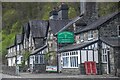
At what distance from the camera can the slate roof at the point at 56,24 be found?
47034 mm

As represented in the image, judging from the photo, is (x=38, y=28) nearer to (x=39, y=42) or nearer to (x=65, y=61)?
(x=39, y=42)

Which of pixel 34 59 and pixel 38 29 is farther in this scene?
pixel 38 29

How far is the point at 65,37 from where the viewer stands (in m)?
43.6

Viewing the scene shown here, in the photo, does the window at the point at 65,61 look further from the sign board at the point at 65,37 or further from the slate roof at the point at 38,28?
the slate roof at the point at 38,28

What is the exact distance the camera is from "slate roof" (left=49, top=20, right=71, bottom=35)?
4703 cm

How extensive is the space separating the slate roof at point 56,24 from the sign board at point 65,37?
216 centimetres

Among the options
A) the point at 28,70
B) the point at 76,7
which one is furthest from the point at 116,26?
the point at 76,7

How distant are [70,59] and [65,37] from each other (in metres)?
6.80

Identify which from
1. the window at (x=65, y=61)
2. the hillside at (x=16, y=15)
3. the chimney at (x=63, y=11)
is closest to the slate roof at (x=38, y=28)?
the chimney at (x=63, y=11)

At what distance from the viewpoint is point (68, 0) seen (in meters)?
74.6

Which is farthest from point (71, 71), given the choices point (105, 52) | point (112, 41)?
point (112, 41)

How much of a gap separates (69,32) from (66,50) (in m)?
5.29

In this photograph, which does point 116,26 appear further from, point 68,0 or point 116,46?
point 68,0

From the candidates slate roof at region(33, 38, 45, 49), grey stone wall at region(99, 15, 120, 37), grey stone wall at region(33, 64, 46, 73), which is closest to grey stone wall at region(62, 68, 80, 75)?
grey stone wall at region(99, 15, 120, 37)
